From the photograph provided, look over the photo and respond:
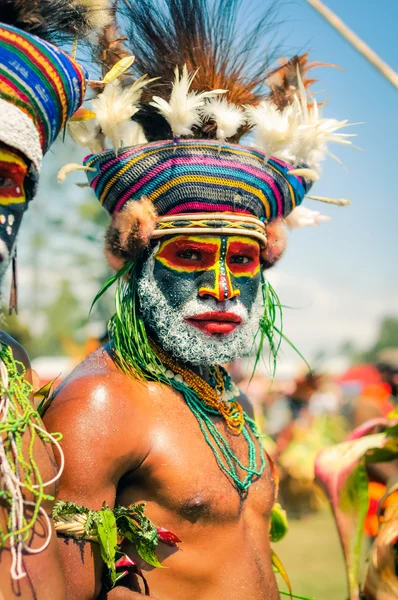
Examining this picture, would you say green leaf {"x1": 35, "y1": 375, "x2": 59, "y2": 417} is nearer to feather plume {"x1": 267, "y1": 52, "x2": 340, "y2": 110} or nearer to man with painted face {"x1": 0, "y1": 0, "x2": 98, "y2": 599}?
man with painted face {"x1": 0, "y1": 0, "x2": 98, "y2": 599}

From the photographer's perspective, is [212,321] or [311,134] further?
[311,134]

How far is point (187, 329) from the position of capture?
2871 mm

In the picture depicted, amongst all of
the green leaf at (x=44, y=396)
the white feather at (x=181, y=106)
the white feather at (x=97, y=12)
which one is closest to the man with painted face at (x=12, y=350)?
the white feather at (x=97, y=12)

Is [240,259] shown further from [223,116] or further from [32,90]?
[32,90]

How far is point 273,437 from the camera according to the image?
1085 centimetres

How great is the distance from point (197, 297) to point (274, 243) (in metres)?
0.54

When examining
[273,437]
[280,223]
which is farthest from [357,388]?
[280,223]

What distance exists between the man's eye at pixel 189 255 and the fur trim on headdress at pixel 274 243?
407mm

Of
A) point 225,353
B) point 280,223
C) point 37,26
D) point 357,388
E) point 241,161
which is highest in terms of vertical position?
point 37,26

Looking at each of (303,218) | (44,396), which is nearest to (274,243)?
(303,218)

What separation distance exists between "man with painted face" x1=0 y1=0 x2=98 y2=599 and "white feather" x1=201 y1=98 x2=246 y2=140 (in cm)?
93

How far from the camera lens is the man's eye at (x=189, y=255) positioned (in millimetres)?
2912

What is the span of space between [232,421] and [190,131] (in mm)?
1222

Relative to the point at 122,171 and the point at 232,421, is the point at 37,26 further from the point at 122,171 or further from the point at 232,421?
the point at 232,421
